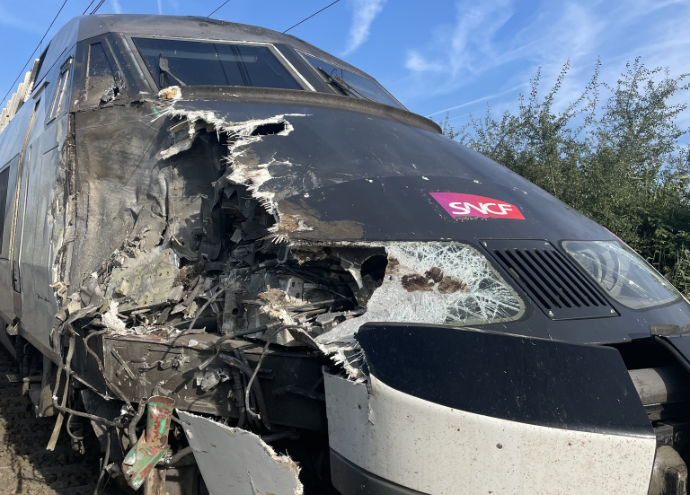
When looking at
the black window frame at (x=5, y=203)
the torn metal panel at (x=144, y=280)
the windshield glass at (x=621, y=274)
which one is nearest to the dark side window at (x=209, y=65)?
the torn metal panel at (x=144, y=280)

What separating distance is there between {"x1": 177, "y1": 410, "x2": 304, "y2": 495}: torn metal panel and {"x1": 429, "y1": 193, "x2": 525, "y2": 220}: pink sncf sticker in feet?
4.71

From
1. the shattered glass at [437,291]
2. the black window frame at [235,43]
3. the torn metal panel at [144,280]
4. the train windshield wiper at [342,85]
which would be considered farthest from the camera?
the train windshield wiper at [342,85]

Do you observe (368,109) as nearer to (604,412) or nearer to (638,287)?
(638,287)

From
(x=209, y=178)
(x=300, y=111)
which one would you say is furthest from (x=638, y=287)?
(x=209, y=178)

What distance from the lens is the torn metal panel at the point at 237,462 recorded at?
7.27ft

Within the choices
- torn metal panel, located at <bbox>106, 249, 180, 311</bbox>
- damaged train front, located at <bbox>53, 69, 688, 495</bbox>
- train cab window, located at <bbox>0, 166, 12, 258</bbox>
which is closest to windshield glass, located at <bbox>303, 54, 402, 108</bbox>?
damaged train front, located at <bbox>53, 69, 688, 495</bbox>

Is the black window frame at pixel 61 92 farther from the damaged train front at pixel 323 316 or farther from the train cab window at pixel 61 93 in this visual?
the damaged train front at pixel 323 316

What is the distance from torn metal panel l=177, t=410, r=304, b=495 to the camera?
2.22 meters

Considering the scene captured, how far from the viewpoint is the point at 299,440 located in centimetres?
277

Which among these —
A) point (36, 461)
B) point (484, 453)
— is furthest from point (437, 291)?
point (36, 461)

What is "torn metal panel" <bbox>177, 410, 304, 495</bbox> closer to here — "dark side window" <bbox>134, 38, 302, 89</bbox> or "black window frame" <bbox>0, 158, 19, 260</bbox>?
"dark side window" <bbox>134, 38, 302, 89</bbox>

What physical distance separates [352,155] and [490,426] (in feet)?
6.10

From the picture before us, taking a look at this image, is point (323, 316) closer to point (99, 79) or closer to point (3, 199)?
point (99, 79)

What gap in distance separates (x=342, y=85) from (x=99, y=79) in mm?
1894
